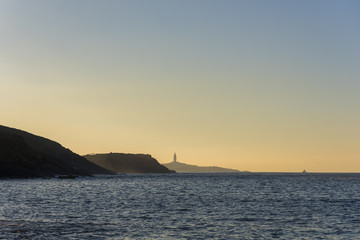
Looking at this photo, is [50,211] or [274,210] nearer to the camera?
[50,211]

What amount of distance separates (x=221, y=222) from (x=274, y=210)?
1644 centimetres

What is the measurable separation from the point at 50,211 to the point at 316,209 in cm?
3915

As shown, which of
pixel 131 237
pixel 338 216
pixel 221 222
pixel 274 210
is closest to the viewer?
pixel 131 237

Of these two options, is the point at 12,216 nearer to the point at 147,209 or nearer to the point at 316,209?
the point at 147,209

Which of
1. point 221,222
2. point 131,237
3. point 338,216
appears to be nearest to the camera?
point 131,237

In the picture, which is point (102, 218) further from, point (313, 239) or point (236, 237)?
point (313, 239)

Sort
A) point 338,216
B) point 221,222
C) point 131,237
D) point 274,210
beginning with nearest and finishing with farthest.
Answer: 1. point 131,237
2. point 221,222
3. point 338,216
4. point 274,210

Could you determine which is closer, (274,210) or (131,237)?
(131,237)

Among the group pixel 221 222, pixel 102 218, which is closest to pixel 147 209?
pixel 102 218

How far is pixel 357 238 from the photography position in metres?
39.2

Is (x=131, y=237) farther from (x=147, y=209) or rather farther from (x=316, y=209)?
(x=316, y=209)

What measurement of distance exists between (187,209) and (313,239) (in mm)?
26239

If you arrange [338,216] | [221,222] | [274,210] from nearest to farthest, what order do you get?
[221,222], [338,216], [274,210]

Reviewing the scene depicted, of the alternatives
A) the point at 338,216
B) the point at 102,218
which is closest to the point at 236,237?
the point at 102,218
